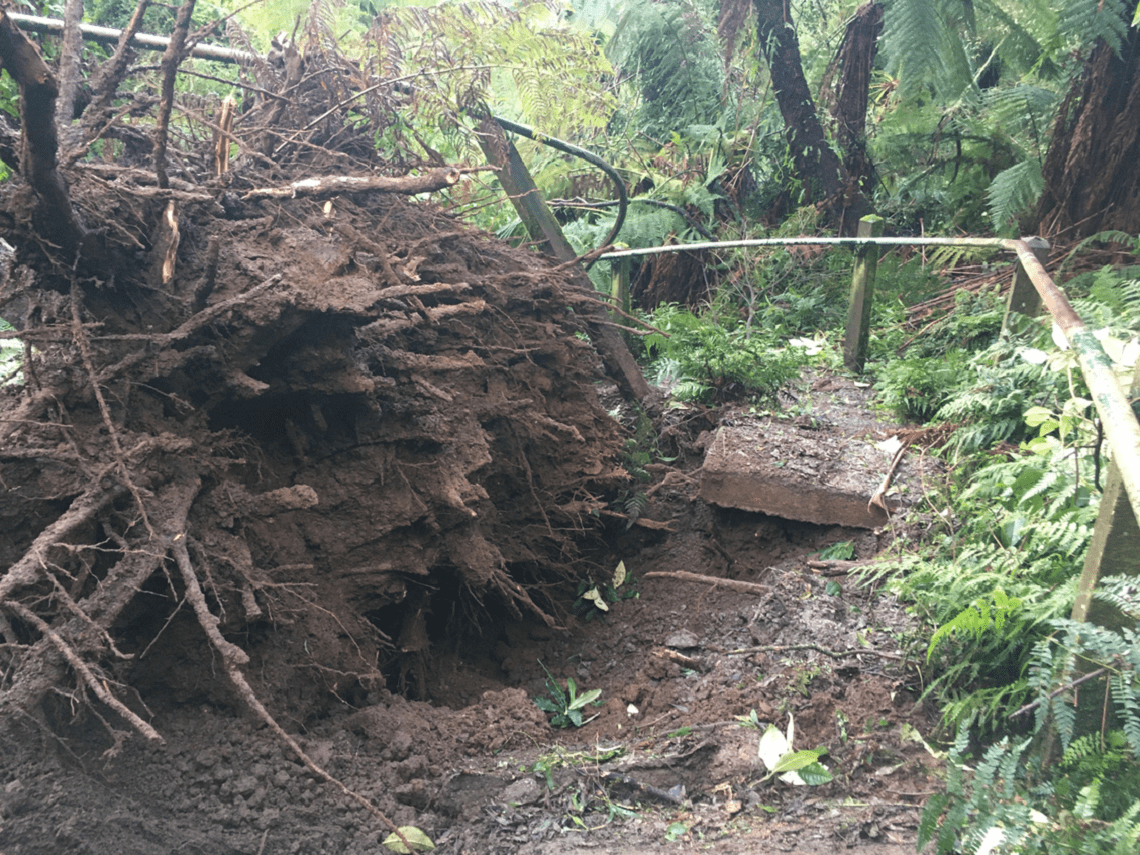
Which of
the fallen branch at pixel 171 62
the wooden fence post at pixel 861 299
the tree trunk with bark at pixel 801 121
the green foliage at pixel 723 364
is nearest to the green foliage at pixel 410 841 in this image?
the fallen branch at pixel 171 62

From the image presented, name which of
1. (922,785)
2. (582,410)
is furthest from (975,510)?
(582,410)

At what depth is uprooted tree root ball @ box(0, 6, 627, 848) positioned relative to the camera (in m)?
1.91

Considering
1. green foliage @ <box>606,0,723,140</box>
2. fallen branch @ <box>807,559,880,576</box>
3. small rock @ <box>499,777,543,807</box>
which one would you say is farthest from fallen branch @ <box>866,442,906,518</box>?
green foliage @ <box>606,0,723,140</box>

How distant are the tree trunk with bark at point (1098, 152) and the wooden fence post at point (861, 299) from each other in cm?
113

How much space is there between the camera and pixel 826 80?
572cm

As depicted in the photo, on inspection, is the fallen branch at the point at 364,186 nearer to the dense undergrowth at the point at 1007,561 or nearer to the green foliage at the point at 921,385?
the dense undergrowth at the point at 1007,561

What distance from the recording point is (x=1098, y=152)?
4.15 metres

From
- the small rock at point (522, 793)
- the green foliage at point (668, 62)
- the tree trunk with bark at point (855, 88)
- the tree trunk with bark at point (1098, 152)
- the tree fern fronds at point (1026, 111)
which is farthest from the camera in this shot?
the green foliage at point (668, 62)

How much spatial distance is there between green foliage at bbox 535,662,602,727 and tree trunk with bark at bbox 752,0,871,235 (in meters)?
4.25

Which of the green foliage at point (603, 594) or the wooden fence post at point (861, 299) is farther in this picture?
the wooden fence post at point (861, 299)

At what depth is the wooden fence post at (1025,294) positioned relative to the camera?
3301 millimetres

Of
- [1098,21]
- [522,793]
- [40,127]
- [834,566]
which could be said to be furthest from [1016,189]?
[40,127]

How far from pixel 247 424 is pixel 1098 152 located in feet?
15.8

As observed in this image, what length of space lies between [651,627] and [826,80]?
477cm
